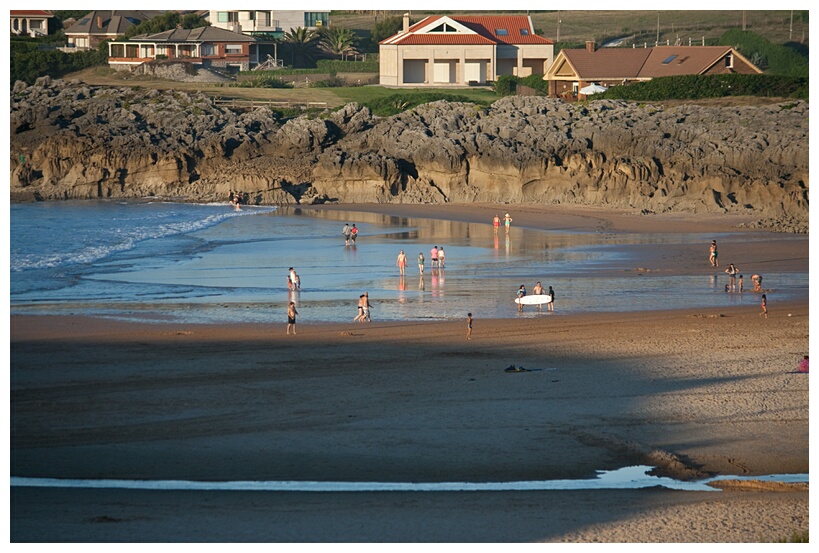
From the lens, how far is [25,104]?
54.4 m

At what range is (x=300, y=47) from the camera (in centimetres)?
8338

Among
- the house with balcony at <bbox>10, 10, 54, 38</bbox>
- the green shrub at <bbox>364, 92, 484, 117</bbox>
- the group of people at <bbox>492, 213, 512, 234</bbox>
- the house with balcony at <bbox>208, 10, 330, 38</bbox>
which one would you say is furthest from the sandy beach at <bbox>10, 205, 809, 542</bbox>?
the house with balcony at <bbox>208, 10, 330, 38</bbox>

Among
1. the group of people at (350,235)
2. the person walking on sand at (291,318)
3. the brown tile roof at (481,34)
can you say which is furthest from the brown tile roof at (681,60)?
the person walking on sand at (291,318)

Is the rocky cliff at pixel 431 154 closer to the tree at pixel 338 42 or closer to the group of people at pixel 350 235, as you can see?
the group of people at pixel 350 235

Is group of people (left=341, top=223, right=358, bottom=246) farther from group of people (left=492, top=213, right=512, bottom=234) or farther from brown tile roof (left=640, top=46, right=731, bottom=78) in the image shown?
brown tile roof (left=640, top=46, right=731, bottom=78)

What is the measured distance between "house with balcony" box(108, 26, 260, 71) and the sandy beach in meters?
56.6

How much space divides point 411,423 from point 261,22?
7451cm

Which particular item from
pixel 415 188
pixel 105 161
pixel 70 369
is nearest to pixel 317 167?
pixel 415 188

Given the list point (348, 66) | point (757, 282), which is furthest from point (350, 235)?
point (348, 66)

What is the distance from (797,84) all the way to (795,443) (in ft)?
148

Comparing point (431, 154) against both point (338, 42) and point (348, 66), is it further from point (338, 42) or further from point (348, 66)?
point (338, 42)

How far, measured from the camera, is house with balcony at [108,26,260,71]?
75.8m

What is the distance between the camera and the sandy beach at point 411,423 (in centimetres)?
1209
